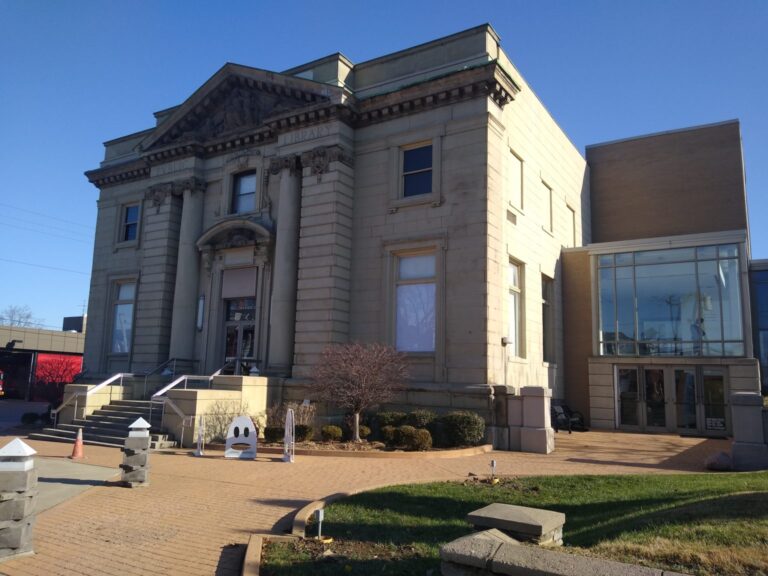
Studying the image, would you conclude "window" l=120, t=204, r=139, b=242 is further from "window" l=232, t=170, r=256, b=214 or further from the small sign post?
the small sign post

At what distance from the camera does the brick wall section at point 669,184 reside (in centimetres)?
3111

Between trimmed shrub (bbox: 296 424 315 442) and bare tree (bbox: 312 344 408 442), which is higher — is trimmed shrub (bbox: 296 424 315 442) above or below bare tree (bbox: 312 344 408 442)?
below

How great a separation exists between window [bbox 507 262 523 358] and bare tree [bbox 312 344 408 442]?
528 centimetres

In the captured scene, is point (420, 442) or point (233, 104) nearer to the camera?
point (420, 442)

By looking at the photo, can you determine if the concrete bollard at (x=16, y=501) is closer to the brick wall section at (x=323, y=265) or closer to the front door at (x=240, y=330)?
the brick wall section at (x=323, y=265)

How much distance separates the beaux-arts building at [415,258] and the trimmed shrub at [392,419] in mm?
1448

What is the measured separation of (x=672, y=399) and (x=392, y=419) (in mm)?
11664

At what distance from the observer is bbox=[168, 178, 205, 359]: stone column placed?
1004 inches

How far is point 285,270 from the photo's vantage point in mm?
22391

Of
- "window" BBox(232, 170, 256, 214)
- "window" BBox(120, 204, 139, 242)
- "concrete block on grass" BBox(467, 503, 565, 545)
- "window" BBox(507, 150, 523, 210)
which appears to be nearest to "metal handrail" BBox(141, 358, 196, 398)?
"window" BBox(232, 170, 256, 214)

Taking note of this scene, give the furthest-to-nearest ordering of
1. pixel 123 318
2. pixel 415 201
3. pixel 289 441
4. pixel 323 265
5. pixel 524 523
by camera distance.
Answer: pixel 123 318 → pixel 323 265 → pixel 415 201 → pixel 289 441 → pixel 524 523

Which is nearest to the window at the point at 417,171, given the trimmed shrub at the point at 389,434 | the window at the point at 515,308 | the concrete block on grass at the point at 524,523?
the window at the point at 515,308

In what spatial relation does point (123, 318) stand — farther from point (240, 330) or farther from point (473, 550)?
point (473, 550)

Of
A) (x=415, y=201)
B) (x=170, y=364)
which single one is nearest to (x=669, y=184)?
(x=415, y=201)
